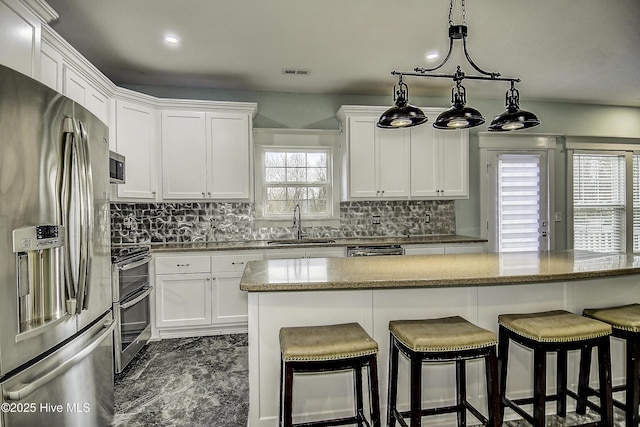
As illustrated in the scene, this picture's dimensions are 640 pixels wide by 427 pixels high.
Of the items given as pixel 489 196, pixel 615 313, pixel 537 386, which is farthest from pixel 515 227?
pixel 537 386

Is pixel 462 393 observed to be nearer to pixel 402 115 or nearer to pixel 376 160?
pixel 402 115

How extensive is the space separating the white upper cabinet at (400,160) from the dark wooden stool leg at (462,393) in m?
2.38

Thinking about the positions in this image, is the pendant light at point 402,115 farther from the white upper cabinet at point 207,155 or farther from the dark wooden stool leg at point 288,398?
the white upper cabinet at point 207,155

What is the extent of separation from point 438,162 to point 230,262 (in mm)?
2769

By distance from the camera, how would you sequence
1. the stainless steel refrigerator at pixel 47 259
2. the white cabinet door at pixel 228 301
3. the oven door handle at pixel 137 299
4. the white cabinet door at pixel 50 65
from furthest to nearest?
the white cabinet door at pixel 228 301 < the oven door handle at pixel 137 299 < the white cabinet door at pixel 50 65 < the stainless steel refrigerator at pixel 47 259

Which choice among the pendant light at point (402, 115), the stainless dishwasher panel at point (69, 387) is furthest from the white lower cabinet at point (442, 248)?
the stainless dishwasher panel at point (69, 387)

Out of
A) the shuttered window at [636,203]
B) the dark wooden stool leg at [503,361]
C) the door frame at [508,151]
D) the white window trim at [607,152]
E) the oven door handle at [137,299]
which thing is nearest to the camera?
the dark wooden stool leg at [503,361]

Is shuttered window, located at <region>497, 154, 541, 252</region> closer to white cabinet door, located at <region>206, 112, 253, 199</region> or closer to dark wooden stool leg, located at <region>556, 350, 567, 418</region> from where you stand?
dark wooden stool leg, located at <region>556, 350, 567, 418</region>

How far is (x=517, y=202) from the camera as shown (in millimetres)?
4441

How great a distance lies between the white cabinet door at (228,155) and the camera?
3.63 meters

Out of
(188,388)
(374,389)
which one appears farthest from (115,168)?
(374,389)

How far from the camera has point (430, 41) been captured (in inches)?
113

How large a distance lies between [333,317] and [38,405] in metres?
1.33

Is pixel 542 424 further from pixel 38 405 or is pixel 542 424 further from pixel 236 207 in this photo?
pixel 236 207
